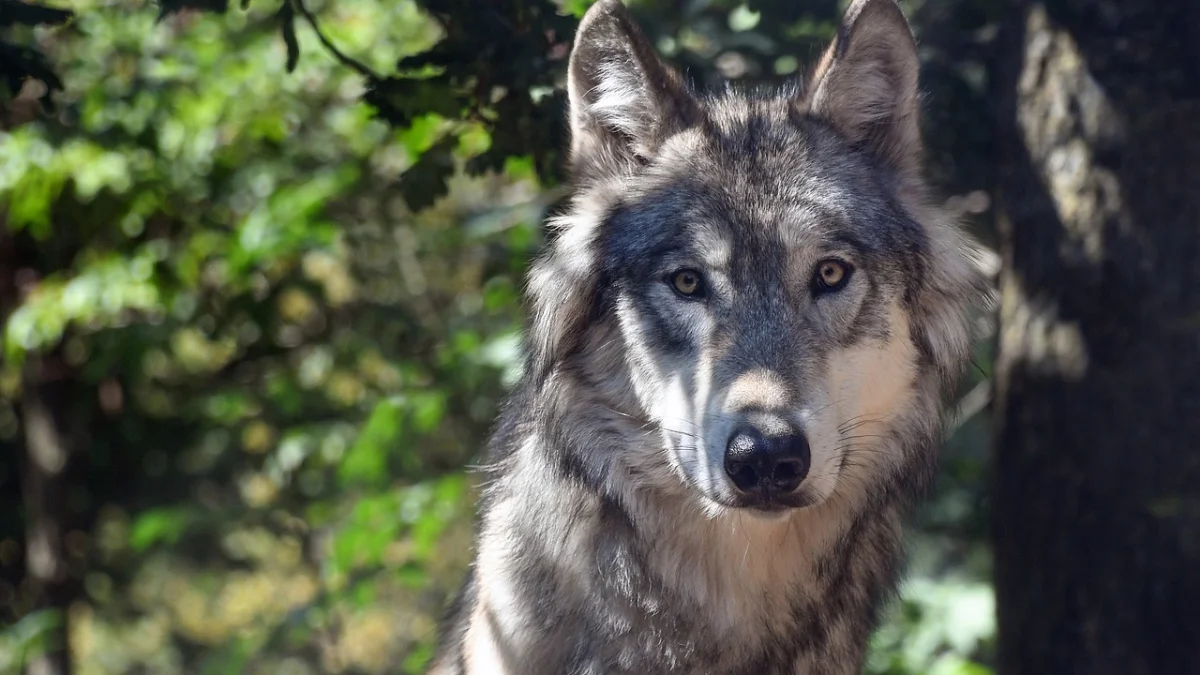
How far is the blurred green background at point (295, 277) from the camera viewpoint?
13.0ft

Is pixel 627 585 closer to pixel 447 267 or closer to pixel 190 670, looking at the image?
pixel 447 267

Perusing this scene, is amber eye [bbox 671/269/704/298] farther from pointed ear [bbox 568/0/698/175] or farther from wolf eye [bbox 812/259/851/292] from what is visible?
pointed ear [bbox 568/0/698/175]

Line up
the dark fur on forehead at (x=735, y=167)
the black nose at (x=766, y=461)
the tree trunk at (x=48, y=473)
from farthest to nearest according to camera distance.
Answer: the tree trunk at (x=48, y=473)
the dark fur on forehead at (x=735, y=167)
the black nose at (x=766, y=461)

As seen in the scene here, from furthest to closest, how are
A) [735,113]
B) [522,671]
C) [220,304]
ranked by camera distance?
[220,304] → [735,113] → [522,671]

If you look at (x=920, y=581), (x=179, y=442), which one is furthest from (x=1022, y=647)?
(x=179, y=442)

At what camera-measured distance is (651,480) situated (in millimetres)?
2902

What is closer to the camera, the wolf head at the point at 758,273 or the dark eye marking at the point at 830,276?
the wolf head at the point at 758,273

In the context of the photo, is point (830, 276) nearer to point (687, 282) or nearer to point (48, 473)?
point (687, 282)

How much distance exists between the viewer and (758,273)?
2730 mm

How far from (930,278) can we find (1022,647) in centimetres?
155

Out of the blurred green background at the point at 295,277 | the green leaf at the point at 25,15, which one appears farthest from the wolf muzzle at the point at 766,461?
the green leaf at the point at 25,15

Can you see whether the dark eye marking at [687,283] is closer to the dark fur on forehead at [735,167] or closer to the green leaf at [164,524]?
the dark fur on forehead at [735,167]

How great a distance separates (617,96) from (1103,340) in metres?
1.78

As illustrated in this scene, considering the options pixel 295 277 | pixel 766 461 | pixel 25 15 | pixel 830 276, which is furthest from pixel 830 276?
pixel 295 277
